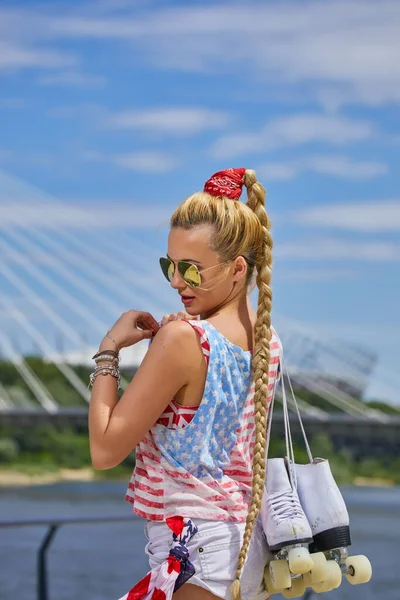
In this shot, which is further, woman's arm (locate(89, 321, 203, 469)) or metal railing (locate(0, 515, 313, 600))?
metal railing (locate(0, 515, 313, 600))

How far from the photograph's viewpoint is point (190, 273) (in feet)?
8.00

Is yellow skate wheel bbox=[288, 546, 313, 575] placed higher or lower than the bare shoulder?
lower

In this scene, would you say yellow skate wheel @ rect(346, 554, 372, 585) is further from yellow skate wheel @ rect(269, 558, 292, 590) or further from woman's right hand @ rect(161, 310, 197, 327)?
woman's right hand @ rect(161, 310, 197, 327)

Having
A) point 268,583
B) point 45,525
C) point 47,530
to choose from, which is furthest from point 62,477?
point 268,583

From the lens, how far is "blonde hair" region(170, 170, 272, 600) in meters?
2.42

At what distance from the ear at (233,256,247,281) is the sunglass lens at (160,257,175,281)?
14cm

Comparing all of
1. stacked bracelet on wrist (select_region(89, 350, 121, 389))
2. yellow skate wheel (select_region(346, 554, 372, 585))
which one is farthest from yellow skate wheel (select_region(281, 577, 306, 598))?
stacked bracelet on wrist (select_region(89, 350, 121, 389))

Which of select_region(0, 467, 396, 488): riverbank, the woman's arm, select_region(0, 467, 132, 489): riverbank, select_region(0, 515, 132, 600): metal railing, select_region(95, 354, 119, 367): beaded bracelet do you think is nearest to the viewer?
the woman's arm

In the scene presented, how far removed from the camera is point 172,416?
238 cm

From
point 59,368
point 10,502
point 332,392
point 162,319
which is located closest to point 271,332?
point 162,319

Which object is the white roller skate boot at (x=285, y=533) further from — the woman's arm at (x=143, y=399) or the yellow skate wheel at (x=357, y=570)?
the woman's arm at (x=143, y=399)

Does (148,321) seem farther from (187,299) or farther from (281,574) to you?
(281,574)

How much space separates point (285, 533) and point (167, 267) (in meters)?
0.66

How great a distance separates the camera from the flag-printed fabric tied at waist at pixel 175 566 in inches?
91.5
